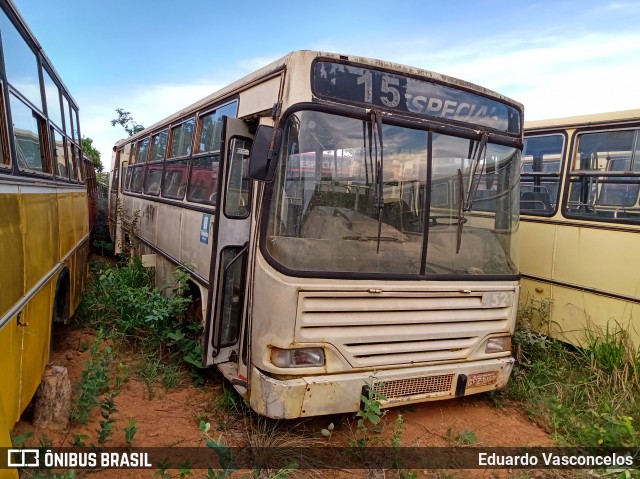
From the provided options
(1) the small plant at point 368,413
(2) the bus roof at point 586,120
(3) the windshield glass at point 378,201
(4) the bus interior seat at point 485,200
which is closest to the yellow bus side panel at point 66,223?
(3) the windshield glass at point 378,201

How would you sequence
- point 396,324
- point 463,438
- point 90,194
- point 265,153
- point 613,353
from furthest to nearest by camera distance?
1. point 90,194
2. point 613,353
3. point 463,438
4. point 396,324
5. point 265,153

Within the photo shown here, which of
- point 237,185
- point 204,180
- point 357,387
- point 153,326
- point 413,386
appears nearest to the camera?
point 357,387

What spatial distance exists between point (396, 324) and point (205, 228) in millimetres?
2119

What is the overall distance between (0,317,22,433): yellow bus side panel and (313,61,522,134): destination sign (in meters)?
2.35

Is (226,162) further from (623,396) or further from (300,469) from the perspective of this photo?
(623,396)

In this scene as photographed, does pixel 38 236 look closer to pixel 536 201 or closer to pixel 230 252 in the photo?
pixel 230 252

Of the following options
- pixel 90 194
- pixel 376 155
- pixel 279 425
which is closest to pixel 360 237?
pixel 376 155

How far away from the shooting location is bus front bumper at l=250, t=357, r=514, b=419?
3.17 m

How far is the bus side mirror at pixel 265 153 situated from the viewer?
3.10 metres

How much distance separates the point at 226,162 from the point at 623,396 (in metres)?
4.13

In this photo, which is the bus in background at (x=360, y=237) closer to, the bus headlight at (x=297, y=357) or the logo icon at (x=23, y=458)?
the bus headlight at (x=297, y=357)

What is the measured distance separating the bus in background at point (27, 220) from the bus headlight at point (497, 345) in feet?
11.1

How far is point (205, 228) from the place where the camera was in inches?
178

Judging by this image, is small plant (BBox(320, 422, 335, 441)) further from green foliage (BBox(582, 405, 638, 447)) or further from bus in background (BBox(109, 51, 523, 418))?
green foliage (BBox(582, 405, 638, 447))
